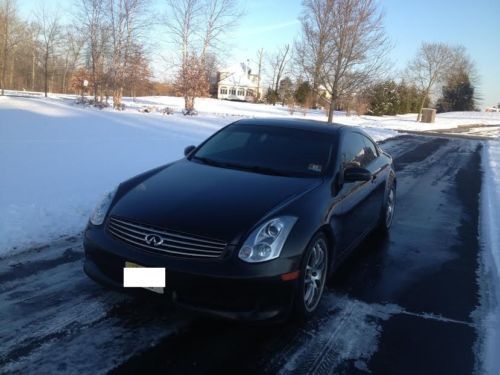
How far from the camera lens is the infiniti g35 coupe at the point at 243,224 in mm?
3010

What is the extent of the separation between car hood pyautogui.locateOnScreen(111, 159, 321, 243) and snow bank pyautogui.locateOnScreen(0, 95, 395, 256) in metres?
1.73

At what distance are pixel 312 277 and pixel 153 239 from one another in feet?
4.17

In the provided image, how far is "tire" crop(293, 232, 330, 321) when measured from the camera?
130 inches

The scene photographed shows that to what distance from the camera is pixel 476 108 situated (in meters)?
73.8

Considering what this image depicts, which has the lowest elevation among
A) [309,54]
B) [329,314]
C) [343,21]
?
[329,314]

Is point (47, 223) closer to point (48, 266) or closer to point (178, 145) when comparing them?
point (48, 266)

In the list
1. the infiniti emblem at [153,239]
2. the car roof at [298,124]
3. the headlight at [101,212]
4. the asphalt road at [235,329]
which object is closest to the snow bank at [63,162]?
the asphalt road at [235,329]

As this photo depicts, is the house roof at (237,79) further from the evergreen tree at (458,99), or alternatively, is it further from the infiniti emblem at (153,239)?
the infiniti emblem at (153,239)

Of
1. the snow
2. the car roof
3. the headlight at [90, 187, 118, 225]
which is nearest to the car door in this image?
the car roof

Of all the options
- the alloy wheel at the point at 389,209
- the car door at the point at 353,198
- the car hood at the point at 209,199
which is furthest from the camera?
the alloy wheel at the point at 389,209

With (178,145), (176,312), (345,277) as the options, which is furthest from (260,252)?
(178,145)

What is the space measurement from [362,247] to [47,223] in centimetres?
369

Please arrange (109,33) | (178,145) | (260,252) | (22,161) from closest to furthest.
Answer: (260,252)
(22,161)
(178,145)
(109,33)

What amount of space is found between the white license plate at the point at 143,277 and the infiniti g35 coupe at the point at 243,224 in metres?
0.03
